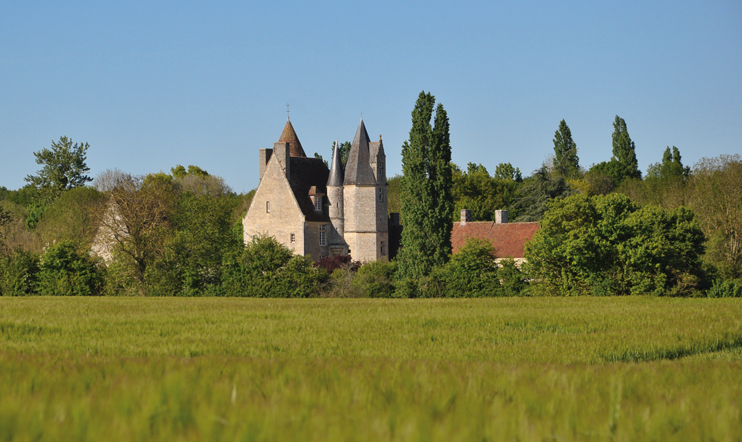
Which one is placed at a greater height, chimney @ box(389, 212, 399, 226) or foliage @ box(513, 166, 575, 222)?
foliage @ box(513, 166, 575, 222)

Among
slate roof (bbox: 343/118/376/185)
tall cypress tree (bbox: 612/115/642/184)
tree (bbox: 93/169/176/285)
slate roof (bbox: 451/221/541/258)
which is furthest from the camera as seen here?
tall cypress tree (bbox: 612/115/642/184)

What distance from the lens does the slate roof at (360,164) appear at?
6831 cm

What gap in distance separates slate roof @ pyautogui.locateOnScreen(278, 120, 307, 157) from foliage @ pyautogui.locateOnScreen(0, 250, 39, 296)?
29.9m

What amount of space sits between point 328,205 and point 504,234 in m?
17.3

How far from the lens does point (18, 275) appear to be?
4834 centimetres

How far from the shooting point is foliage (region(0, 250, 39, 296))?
48.2m

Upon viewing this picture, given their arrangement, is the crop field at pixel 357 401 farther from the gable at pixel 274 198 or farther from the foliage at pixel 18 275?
the gable at pixel 274 198

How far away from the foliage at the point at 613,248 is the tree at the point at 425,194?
8.49 m

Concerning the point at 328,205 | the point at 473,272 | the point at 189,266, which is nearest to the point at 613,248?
the point at 473,272

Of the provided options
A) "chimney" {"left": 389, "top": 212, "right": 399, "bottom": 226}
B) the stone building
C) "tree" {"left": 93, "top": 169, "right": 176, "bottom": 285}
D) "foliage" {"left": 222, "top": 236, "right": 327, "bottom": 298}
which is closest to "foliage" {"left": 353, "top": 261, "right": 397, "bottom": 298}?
"foliage" {"left": 222, "top": 236, "right": 327, "bottom": 298}

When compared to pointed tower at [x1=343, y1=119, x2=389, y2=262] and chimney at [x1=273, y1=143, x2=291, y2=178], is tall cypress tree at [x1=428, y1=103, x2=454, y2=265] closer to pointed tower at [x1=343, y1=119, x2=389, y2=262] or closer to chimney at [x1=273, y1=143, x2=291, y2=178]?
pointed tower at [x1=343, y1=119, x2=389, y2=262]

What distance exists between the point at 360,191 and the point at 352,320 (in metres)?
46.7

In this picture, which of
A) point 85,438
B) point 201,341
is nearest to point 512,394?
point 85,438

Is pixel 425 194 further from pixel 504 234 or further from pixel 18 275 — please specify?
pixel 18 275
